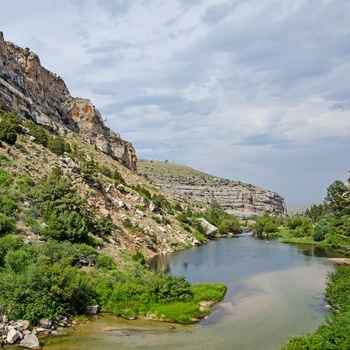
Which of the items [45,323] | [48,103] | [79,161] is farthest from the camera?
[48,103]

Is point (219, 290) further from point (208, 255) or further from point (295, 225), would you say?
point (295, 225)

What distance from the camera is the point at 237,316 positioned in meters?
25.5

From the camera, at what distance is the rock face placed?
234 feet

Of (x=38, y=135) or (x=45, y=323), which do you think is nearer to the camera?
(x=45, y=323)

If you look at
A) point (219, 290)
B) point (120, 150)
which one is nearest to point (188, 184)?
point (120, 150)

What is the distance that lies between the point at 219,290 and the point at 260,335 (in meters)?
9.43

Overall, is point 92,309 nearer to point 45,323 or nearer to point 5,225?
point 45,323

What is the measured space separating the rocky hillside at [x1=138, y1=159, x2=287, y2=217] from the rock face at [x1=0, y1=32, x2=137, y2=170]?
5963 centimetres

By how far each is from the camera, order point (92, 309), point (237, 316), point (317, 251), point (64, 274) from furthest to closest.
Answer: point (317, 251) < point (237, 316) < point (92, 309) < point (64, 274)

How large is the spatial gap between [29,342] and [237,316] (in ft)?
45.2

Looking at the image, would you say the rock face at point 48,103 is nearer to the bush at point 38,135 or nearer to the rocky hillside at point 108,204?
the bush at point 38,135

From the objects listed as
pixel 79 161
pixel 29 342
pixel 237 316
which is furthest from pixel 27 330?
pixel 79 161

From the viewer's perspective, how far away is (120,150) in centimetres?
10350

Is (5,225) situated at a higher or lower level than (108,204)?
lower
